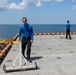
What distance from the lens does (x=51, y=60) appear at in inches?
462

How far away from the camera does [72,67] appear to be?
1009 cm

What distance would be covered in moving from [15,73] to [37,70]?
91 cm

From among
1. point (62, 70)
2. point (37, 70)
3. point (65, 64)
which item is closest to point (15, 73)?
point (37, 70)

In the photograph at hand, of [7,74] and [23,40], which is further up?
[23,40]

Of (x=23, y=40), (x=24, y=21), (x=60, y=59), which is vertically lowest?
(x=60, y=59)

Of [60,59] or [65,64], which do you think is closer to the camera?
[65,64]

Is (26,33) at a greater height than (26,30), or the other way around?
(26,30)

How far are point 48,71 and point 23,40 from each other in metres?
2.46

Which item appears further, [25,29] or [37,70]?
[25,29]

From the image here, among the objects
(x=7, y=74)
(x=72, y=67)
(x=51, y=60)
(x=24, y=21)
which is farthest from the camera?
(x=51, y=60)

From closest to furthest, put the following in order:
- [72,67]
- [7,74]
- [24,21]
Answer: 1. [7,74]
2. [72,67]
3. [24,21]

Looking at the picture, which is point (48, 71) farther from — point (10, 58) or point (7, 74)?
point (10, 58)

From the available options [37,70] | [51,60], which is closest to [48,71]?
[37,70]

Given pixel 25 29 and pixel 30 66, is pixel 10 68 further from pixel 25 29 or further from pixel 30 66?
pixel 25 29
